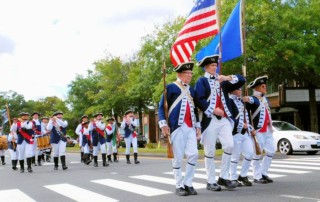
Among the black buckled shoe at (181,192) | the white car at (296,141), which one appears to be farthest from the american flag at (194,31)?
the white car at (296,141)

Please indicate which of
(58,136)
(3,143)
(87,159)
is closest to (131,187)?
(58,136)

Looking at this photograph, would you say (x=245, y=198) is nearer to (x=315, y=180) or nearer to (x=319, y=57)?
(x=315, y=180)

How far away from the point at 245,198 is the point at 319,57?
16482 mm

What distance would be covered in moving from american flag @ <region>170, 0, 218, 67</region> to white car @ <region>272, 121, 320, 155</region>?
31.4ft

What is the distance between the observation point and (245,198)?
644 centimetres

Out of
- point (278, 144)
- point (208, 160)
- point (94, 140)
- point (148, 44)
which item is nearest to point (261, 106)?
point (208, 160)

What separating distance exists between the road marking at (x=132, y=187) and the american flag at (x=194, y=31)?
2.51 m

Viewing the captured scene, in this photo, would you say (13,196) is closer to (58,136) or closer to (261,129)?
(261,129)

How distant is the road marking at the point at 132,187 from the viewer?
7600 millimetres

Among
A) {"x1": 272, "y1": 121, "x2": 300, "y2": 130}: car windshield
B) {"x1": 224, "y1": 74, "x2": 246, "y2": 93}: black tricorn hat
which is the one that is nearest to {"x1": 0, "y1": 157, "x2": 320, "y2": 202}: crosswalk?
{"x1": 224, "y1": 74, "x2": 246, "y2": 93}: black tricorn hat

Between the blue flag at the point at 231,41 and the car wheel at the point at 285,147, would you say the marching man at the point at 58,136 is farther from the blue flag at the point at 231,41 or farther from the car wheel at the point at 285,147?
the car wheel at the point at 285,147

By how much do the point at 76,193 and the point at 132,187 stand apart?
43.9 inches

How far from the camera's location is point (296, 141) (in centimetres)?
1683

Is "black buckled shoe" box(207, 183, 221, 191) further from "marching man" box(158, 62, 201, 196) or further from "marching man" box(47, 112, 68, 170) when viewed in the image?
"marching man" box(47, 112, 68, 170)
